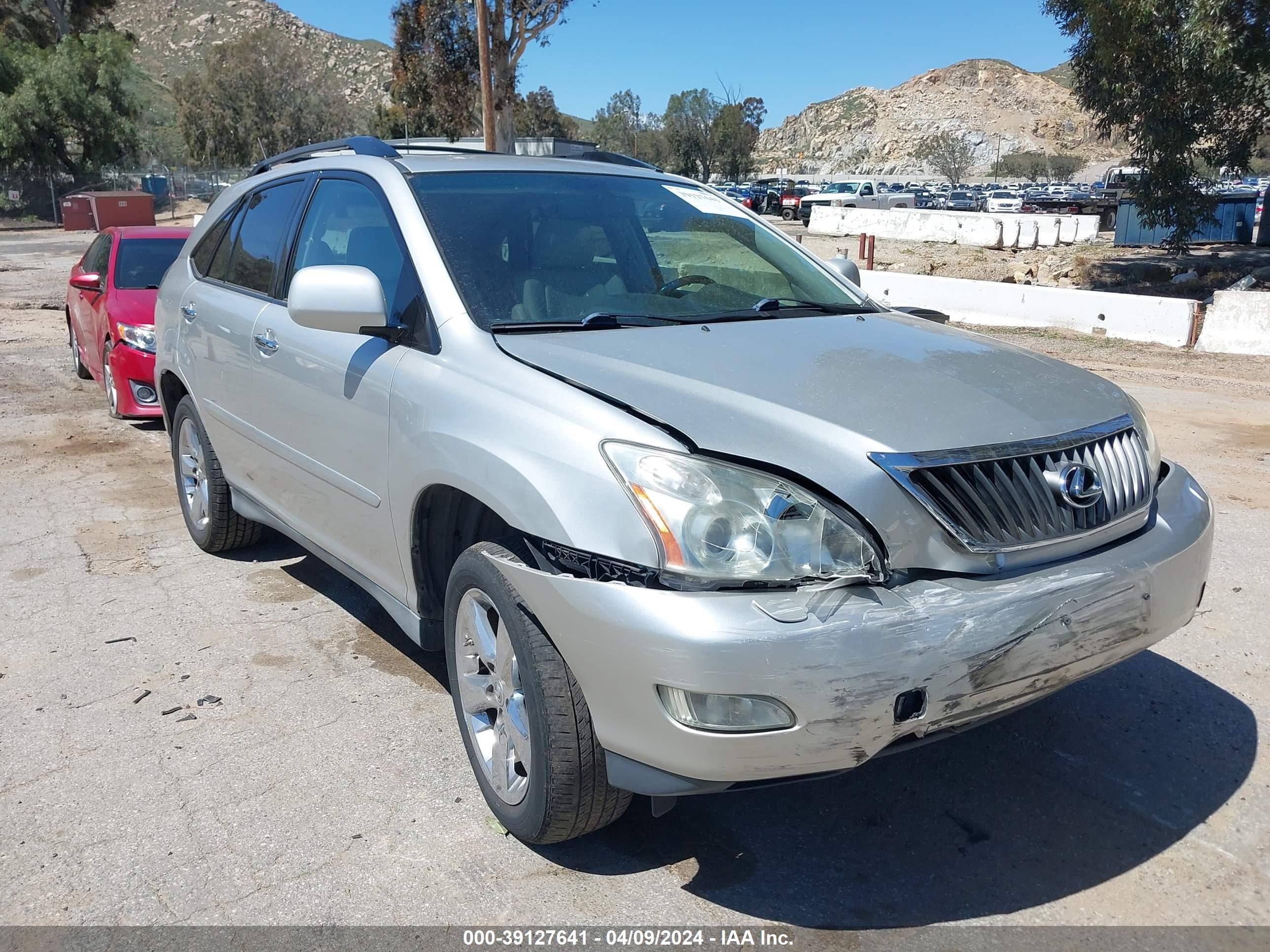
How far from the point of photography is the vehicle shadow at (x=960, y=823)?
2.79 metres

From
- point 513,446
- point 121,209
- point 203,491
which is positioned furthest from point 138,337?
point 121,209

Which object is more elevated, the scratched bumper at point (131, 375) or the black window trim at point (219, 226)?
the black window trim at point (219, 226)

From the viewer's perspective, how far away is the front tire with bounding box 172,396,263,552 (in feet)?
16.9

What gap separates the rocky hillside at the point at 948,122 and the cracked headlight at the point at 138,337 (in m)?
123

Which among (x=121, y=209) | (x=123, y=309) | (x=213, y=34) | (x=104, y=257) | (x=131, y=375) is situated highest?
(x=213, y=34)

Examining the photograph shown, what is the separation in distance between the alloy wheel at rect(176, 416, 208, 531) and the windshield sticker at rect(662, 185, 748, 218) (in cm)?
261

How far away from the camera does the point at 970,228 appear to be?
2991 cm

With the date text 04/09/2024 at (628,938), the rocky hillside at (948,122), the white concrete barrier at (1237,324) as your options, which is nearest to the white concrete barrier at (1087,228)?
the white concrete barrier at (1237,324)

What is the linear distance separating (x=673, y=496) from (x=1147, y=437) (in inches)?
63.8

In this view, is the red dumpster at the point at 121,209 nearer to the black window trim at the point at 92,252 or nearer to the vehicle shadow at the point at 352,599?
the black window trim at the point at 92,252

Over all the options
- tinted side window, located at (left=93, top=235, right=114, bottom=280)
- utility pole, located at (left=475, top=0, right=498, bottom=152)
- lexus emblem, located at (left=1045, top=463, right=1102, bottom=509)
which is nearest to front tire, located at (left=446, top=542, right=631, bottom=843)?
lexus emblem, located at (left=1045, top=463, right=1102, bottom=509)

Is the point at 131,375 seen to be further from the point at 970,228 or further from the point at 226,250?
the point at 970,228

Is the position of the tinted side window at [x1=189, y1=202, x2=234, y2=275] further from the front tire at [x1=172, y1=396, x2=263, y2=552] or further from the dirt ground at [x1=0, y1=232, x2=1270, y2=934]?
the dirt ground at [x1=0, y1=232, x2=1270, y2=934]

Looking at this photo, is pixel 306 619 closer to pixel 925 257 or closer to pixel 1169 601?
pixel 1169 601
